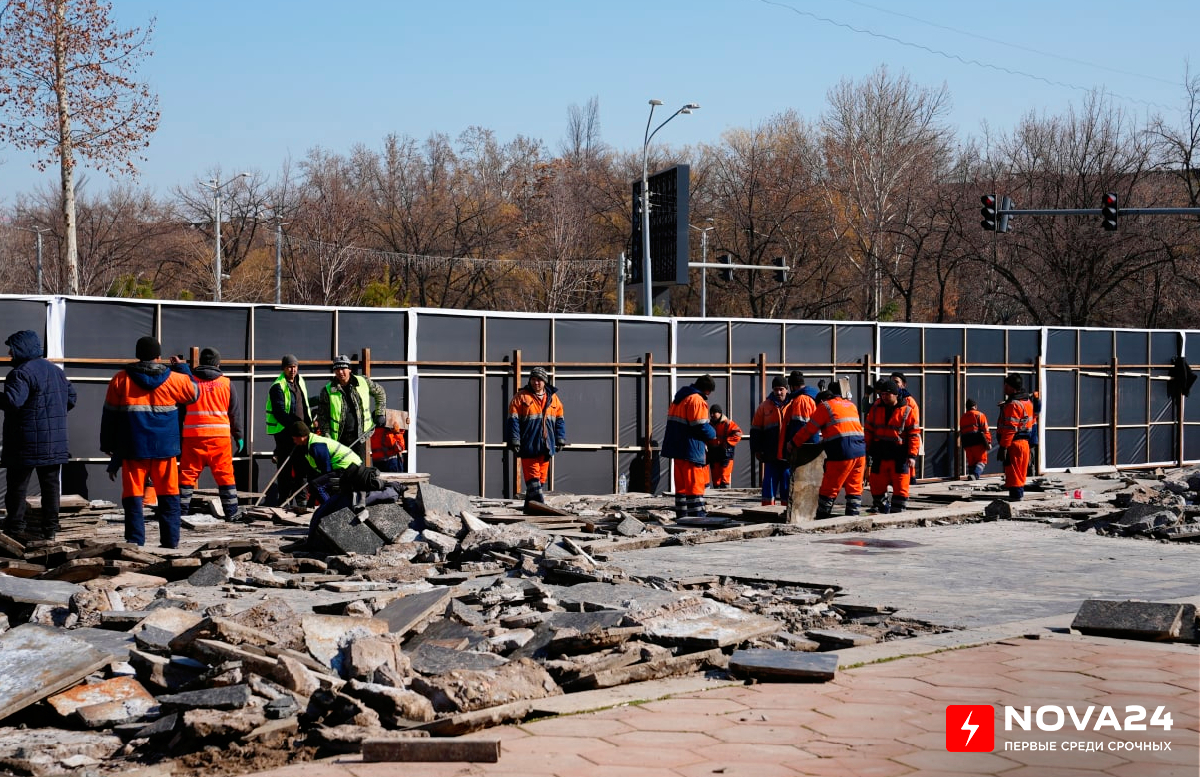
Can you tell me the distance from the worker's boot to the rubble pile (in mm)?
2780

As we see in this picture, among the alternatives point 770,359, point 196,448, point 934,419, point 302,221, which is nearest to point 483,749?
point 196,448

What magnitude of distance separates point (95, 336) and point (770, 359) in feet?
38.2

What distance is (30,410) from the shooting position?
12.4 m

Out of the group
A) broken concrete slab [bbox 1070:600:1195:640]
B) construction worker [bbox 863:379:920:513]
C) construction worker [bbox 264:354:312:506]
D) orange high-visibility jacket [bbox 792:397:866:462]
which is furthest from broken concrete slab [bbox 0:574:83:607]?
construction worker [bbox 863:379:920:513]

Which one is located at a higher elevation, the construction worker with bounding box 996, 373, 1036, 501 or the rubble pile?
the construction worker with bounding box 996, 373, 1036, 501

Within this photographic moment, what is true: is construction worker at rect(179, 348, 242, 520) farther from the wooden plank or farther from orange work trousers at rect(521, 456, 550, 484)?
the wooden plank

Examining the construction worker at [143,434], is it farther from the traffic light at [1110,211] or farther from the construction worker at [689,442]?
the traffic light at [1110,211]

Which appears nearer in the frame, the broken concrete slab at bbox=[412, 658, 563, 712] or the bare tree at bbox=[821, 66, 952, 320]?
the broken concrete slab at bbox=[412, 658, 563, 712]

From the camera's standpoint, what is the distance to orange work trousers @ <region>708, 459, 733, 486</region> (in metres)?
21.8

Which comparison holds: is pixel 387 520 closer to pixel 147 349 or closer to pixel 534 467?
pixel 147 349

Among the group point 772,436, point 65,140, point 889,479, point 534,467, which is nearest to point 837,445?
point 889,479

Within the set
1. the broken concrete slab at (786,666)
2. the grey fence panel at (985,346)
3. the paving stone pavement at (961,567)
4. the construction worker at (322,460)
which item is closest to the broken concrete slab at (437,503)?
the construction worker at (322,460)

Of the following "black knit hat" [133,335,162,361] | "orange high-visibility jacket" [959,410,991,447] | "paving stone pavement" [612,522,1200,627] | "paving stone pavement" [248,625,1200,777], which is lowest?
"paving stone pavement" [612,522,1200,627]

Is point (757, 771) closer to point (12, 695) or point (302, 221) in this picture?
point (12, 695)
